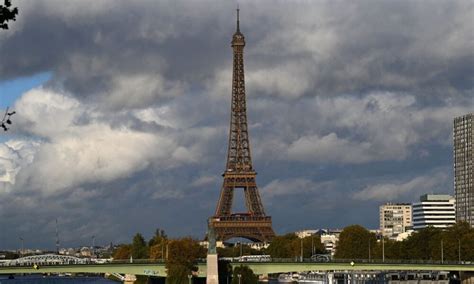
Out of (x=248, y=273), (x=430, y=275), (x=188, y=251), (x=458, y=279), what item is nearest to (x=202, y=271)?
(x=188, y=251)

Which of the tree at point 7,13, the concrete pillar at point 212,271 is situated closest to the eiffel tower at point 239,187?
the concrete pillar at point 212,271

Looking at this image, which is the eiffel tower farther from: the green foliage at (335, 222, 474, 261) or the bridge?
the bridge

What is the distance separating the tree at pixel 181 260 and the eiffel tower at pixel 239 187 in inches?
1504

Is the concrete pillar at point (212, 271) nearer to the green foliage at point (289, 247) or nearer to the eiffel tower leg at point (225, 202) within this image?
the eiffel tower leg at point (225, 202)

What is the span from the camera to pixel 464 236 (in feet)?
515

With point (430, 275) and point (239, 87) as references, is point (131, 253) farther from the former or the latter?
point (430, 275)

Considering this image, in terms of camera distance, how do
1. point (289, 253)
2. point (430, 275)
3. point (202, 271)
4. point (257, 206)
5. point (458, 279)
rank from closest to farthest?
1. point (202, 271)
2. point (458, 279)
3. point (430, 275)
4. point (257, 206)
5. point (289, 253)

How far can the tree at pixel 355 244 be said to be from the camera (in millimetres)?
174000

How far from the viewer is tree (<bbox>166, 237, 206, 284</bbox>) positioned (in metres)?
115

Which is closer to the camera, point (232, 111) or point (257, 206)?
point (257, 206)

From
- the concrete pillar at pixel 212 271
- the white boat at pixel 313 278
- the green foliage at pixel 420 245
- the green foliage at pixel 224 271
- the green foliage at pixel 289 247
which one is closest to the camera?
the concrete pillar at pixel 212 271

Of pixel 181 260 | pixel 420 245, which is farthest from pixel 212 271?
pixel 420 245

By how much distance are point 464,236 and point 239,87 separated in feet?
157

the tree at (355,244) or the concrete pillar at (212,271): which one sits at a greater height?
the tree at (355,244)
